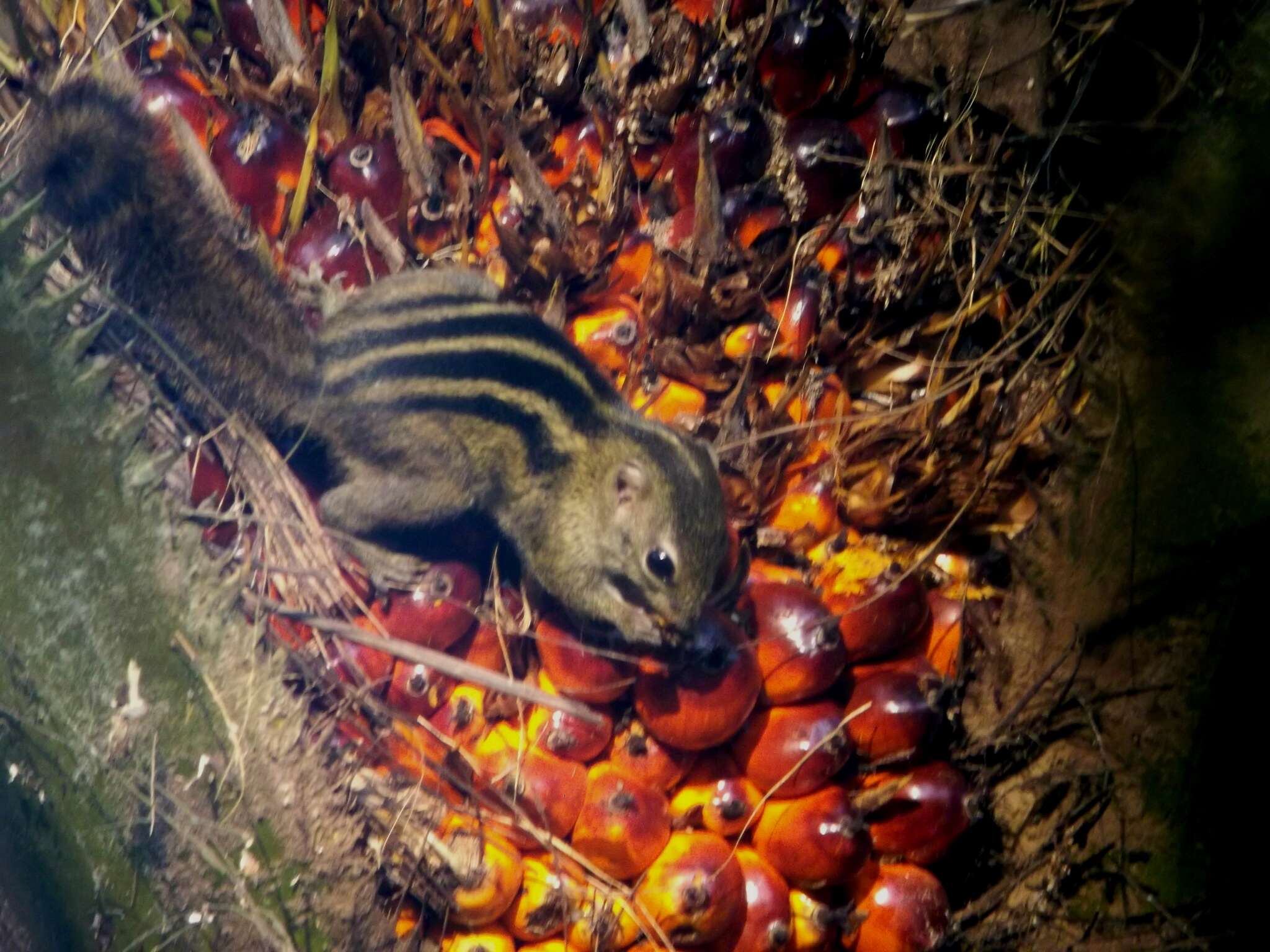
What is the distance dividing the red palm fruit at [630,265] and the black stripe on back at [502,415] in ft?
0.59

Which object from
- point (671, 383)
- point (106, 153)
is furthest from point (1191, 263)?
point (106, 153)

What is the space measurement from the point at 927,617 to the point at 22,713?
0.91 m

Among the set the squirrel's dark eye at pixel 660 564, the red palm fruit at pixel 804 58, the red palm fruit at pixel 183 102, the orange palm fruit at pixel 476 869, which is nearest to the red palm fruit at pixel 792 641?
the squirrel's dark eye at pixel 660 564

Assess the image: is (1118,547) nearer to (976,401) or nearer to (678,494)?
(976,401)

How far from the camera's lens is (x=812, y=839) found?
0.95 metres

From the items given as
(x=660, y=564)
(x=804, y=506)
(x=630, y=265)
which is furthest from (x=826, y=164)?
(x=660, y=564)

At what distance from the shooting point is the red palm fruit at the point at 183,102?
0.91 meters

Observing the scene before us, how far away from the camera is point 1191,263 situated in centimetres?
79

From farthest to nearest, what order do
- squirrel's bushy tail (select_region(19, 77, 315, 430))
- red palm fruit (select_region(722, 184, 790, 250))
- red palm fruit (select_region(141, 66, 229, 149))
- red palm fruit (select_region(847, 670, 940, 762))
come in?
red palm fruit (select_region(722, 184, 790, 250)), red palm fruit (select_region(847, 670, 940, 762)), red palm fruit (select_region(141, 66, 229, 149)), squirrel's bushy tail (select_region(19, 77, 315, 430))

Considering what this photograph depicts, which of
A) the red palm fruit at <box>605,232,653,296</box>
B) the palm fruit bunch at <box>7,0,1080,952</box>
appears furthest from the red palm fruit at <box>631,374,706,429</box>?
the red palm fruit at <box>605,232,653,296</box>

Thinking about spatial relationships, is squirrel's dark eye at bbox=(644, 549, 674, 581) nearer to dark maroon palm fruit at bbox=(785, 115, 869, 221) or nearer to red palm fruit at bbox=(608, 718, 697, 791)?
red palm fruit at bbox=(608, 718, 697, 791)

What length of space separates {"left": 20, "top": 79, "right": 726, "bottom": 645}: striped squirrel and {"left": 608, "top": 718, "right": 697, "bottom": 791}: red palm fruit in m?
0.09

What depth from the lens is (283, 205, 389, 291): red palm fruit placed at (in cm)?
96

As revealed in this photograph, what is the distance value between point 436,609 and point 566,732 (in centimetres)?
18
